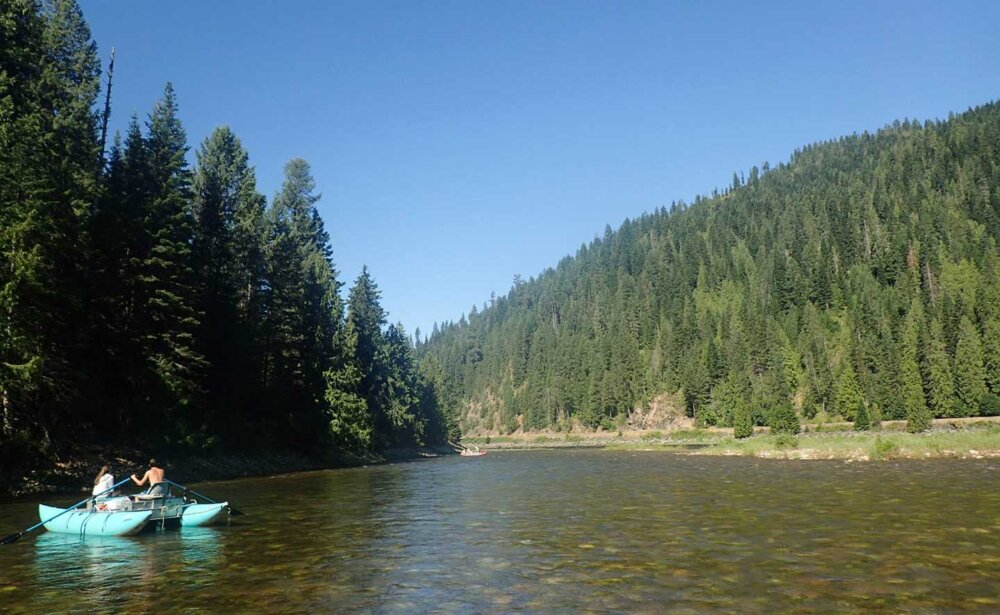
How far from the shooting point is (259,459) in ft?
166

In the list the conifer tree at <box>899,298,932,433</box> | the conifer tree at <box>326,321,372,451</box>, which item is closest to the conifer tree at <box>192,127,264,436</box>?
the conifer tree at <box>326,321,372,451</box>

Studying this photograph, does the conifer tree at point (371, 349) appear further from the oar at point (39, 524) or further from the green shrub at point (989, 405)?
the green shrub at point (989, 405)

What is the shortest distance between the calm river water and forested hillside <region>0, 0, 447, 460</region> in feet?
30.9

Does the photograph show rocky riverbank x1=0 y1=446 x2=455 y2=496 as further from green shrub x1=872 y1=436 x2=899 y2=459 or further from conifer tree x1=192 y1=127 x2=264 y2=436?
green shrub x1=872 y1=436 x2=899 y2=459

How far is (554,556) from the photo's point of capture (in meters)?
16.3

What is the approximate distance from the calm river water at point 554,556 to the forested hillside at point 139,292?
371 inches

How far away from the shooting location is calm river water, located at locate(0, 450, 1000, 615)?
467 inches

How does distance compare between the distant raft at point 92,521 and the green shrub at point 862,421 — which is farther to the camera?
the green shrub at point 862,421

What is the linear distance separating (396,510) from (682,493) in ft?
46.4

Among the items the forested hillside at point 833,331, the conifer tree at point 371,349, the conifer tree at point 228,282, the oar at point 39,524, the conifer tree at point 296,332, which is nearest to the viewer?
the oar at point 39,524

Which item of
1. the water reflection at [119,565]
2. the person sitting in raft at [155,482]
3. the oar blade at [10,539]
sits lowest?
the water reflection at [119,565]

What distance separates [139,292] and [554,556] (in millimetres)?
35411

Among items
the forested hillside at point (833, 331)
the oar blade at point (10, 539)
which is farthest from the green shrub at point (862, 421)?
the oar blade at point (10, 539)

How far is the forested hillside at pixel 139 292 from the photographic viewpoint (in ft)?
99.1
